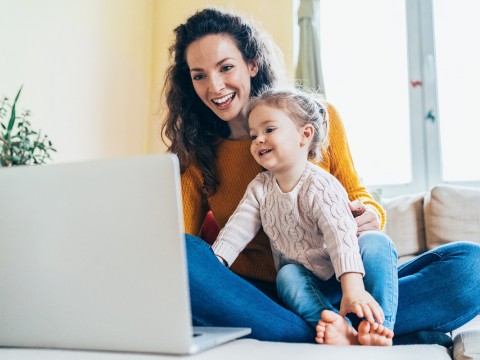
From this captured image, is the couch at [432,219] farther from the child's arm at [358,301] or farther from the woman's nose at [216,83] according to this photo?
the child's arm at [358,301]

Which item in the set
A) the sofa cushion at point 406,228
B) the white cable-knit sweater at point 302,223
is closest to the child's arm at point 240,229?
the white cable-knit sweater at point 302,223

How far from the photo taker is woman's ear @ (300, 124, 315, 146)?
1.40m

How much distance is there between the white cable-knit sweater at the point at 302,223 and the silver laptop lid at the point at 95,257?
1.59 feet

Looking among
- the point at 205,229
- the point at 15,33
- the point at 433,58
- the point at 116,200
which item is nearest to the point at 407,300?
the point at 205,229

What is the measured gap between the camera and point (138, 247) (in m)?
0.78

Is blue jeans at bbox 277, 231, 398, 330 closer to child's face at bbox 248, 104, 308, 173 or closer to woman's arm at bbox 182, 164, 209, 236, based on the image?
child's face at bbox 248, 104, 308, 173

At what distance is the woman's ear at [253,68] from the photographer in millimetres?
1712

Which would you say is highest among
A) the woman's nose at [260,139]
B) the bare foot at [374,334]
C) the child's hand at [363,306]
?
the woman's nose at [260,139]

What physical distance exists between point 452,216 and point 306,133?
1.16m

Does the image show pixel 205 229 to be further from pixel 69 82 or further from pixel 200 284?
pixel 69 82

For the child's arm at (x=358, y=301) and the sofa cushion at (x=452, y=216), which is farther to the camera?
the sofa cushion at (x=452, y=216)

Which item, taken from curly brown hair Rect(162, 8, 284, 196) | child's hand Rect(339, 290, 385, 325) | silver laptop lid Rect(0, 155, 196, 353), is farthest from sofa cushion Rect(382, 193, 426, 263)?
silver laptop lid Rect(0, 155, 196, 353)

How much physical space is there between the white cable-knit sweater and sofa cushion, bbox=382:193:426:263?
44.3 inches

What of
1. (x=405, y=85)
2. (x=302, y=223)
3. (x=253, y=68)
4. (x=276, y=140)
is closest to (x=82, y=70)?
(x=253, y=68)
